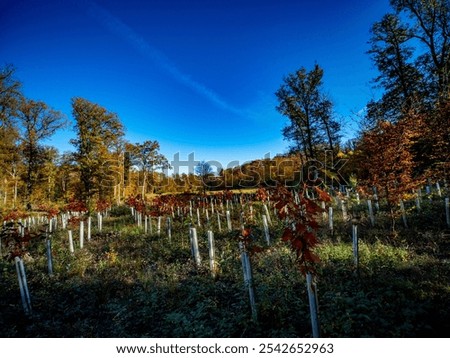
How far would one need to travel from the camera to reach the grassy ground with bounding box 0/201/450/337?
4043mm

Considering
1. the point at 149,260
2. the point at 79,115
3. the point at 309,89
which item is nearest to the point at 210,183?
the point at 79,115

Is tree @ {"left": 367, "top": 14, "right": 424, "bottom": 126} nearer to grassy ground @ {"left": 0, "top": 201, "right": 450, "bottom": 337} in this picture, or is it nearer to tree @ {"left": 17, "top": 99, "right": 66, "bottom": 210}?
grassy ground @ {"left": 0, "top": 201, "right": 450, "bottom": 337}

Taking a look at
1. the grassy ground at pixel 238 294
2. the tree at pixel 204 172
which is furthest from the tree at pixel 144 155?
the grassy ground at pixel 238 294

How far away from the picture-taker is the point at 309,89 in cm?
1973

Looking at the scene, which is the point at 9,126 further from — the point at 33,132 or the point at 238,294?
the point at 238,294

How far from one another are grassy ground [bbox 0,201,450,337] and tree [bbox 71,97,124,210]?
1449 cm

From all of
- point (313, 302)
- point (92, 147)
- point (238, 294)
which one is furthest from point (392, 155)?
point (92, 147)

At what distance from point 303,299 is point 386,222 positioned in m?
7.31

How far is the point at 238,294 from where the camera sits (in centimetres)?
545

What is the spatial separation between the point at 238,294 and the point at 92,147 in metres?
22.7

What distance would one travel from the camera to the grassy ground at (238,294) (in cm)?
404

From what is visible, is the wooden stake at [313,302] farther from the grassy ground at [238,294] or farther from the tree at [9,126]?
the tree at [9,126]
